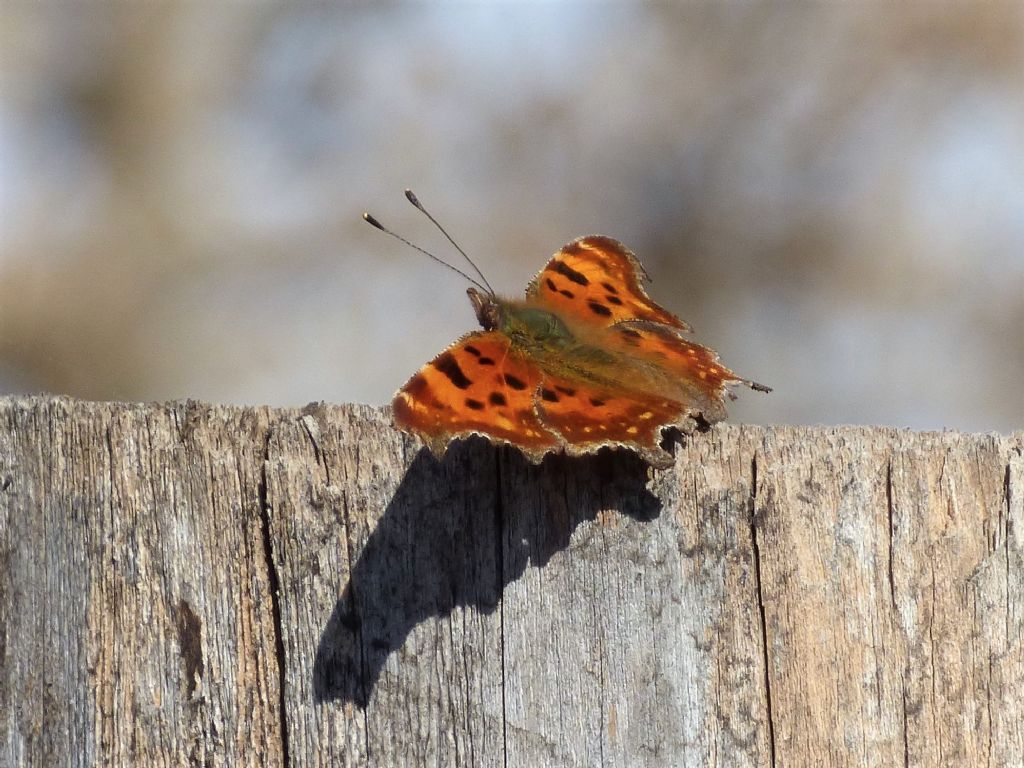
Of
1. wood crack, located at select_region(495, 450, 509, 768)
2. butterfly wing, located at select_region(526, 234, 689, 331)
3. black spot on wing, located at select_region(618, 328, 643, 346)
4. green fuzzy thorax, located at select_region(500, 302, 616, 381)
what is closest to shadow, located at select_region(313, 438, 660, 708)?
wood crack, located at select_region(495, 450, 509, 768)

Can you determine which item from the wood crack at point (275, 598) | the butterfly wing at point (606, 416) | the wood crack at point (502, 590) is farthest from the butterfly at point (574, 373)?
the wood crack at point (275, 598)

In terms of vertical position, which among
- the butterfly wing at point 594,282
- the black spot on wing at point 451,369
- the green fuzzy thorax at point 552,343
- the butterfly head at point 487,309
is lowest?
the black spot on wing at point 451,369

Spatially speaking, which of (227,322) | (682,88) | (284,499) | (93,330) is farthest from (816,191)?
(284,499)

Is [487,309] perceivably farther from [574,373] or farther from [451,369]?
[451,369]

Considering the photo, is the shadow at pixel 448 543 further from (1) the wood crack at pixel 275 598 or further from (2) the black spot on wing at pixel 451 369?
(2) the black spot on wing at pixel 451 369

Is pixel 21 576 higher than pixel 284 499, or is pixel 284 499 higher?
pixel 284 499

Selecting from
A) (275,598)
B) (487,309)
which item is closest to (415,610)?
(275,598)

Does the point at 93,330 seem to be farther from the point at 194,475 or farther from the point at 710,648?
the point at 710,648
